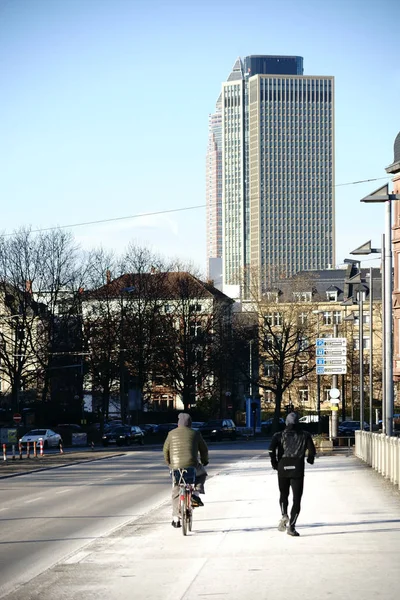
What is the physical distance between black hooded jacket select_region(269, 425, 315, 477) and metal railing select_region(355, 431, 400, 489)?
9532 mm

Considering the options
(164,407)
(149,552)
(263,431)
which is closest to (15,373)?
(263,431)

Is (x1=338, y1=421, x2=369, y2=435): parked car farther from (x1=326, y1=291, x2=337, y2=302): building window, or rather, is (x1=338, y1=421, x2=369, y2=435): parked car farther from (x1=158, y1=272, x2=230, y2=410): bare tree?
Answer: (x1=326, y1=291, x2=337, y2=302): building window

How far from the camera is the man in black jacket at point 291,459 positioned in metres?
14.7

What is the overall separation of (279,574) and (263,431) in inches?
3538

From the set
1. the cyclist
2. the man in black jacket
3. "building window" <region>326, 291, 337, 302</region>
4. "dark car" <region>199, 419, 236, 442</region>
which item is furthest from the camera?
"building window" <region>326, 291, 337, 302</region>

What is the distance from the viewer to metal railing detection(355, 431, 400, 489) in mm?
25094

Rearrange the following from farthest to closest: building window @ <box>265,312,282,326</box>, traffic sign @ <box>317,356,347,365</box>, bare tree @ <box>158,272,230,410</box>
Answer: building window @ <box>265,312,282,326</box>
bare tree @ <box>158,272,230,410</box>
traffic sign @ <box>317,356,347,365</box>

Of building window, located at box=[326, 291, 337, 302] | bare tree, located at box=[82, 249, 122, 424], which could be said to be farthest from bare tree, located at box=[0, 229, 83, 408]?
building window, located at box=[326, 291, 337, 302]

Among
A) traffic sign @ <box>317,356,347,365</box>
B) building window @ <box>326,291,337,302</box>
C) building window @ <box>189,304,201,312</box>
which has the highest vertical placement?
building window @ <box>326,291,337,302</box>

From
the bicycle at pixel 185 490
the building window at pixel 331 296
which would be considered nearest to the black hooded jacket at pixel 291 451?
the bicycle at pixel 185 490

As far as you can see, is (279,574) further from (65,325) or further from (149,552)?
(65,325)

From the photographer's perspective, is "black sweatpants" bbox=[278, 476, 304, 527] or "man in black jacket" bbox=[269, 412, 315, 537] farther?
"man in black jacket" bbox=[269, 412, 315, 537]

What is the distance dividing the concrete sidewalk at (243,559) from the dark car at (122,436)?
162ft

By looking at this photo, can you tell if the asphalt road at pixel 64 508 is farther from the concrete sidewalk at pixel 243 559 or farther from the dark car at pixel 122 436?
the dark car at pixel 122 436
